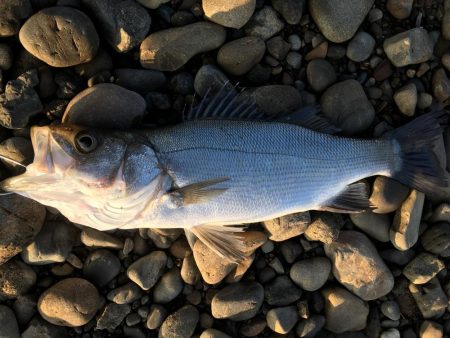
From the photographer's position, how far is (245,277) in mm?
3303

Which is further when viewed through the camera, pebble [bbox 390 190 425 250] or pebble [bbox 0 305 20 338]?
pebble [bbox 390 190 425 250]

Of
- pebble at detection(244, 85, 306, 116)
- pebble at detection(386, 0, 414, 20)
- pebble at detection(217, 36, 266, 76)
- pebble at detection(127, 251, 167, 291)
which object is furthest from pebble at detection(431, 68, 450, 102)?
pebble at detection(127, 251, 167, 291)

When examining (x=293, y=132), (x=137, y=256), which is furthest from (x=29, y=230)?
(x=293, y=132)

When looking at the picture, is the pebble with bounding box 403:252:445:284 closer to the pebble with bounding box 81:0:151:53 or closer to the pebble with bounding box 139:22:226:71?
the pebble with bounding box 139:22:226:71

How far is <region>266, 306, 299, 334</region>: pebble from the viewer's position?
3.18 meters

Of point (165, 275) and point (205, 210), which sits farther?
point (165, 275)

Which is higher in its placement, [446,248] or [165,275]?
[446,248]

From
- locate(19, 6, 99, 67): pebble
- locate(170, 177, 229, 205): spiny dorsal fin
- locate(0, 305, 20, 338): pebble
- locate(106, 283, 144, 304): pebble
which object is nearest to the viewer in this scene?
locate(170, 177, 229, 205): spiny dorsal fin

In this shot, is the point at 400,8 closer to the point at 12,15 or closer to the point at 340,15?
the point at 340,15

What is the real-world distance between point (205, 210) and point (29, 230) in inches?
58.9

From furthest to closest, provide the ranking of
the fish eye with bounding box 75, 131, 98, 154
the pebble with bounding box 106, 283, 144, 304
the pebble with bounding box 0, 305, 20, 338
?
the pebble with bounding box 106, 283, 144, 304, the pebble with bounding box 0, 305, 20, 338, the fish eye with bounding box 75, 131, 98, 154

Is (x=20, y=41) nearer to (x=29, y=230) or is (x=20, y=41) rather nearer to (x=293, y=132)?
(x=29, y=230)

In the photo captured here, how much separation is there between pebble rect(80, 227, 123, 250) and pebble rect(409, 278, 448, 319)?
2.76 m

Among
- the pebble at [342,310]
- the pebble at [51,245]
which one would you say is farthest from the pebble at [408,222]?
the pebble at [51,245]
